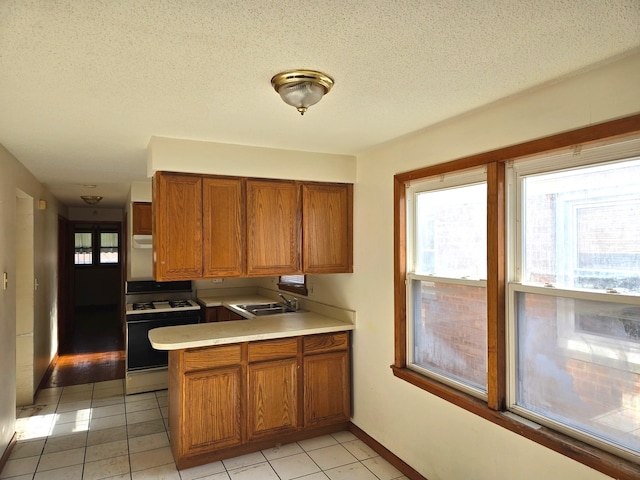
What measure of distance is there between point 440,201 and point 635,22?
1.44 metres

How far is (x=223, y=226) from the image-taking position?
3188 millimetres

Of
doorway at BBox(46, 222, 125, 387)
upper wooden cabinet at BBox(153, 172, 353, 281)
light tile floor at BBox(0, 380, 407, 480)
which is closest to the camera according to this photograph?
light tile floor at BBox(0, 380, 407, 480)

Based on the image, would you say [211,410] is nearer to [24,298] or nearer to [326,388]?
[326,388]

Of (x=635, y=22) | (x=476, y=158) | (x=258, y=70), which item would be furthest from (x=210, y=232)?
(x=635, y=22)

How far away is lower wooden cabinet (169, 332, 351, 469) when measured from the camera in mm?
2975

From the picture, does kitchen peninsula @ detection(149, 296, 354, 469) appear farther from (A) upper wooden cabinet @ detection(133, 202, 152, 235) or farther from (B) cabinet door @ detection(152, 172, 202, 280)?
(A) upper wooden cabinet @ detection(133, 202, 152, 235)

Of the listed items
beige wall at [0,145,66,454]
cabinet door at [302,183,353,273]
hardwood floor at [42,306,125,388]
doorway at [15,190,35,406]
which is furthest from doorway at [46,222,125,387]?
cabinet door at [302,183,353,273]

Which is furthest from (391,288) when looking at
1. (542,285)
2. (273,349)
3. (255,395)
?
(255,395)

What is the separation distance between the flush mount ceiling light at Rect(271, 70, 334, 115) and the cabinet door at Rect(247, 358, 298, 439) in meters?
2.06

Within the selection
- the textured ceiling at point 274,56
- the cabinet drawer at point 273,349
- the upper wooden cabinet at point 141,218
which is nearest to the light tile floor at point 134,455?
the cabinet drawer at point 273,349

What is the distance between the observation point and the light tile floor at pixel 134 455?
2.89 m

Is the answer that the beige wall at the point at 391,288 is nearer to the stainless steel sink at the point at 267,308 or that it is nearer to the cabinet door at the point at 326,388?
the cabinet door at the point at 326,388

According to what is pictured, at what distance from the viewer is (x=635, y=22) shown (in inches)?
54.4

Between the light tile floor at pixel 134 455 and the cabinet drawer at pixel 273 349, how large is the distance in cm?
70
